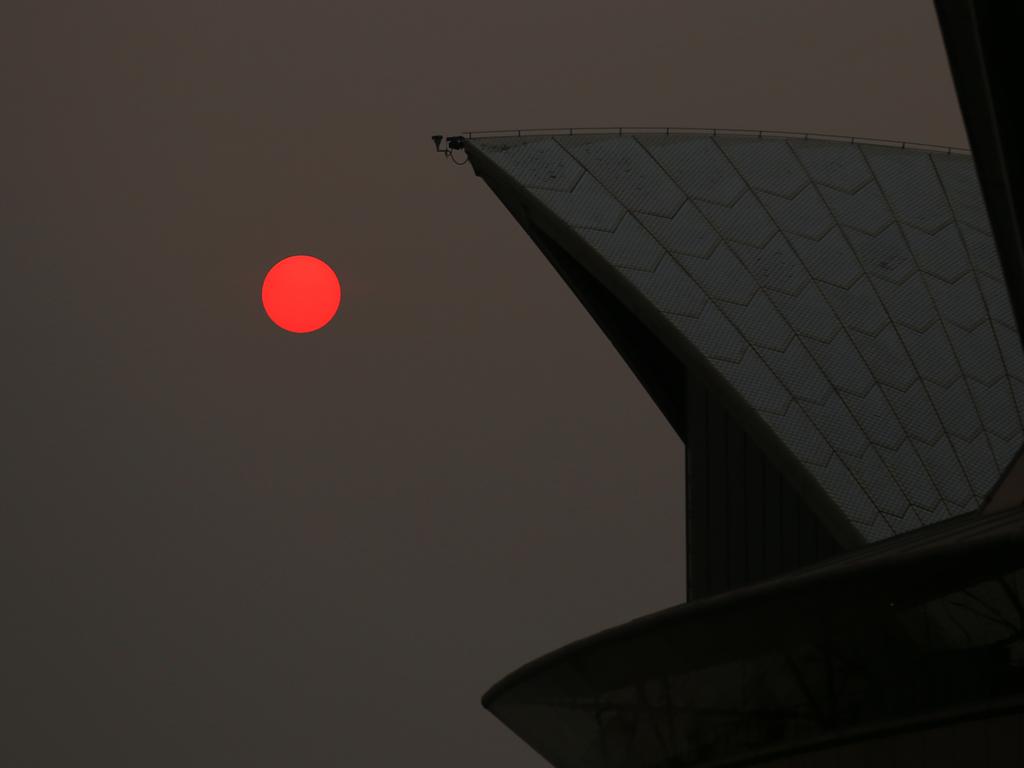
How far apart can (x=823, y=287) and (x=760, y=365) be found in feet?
6.65

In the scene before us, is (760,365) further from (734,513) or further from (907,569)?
(907,569)

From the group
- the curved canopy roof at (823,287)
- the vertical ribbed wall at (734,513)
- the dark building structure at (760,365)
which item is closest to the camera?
the dark building structure at (760,365)

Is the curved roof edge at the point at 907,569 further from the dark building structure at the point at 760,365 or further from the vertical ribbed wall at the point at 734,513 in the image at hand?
the vertical ribbed wall at the point at 734,513

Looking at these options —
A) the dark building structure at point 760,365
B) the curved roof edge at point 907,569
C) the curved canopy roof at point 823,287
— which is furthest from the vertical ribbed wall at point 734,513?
the curved roof edge at point 907,569

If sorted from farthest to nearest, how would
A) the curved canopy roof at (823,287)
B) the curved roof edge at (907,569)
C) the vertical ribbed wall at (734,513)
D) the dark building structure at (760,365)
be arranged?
the vertical ribbed wall at (734,513) → the curved canopy roof at (823,287) → the dark building structure at (760,365) → the curved roof edge at (907,569)

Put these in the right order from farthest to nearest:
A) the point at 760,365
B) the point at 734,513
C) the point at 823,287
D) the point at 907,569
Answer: the point at 823,287 → the point at 734,513 → the point at 760,365 → the point at 907,569

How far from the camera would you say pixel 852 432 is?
21.6m

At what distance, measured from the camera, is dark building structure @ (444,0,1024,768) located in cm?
1452

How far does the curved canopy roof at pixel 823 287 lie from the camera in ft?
70.4

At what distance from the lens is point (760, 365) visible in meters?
22.0

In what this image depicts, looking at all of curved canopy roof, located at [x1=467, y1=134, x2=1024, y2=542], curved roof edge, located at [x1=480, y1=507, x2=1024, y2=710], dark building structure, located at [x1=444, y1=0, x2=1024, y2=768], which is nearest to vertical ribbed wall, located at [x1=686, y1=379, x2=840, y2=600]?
dark building structure, located at [x1=444, y1=0, x2=1024, y2=768]

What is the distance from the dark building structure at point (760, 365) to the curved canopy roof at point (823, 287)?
33 millimetres

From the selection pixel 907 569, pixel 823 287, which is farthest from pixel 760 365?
pixel 907 569

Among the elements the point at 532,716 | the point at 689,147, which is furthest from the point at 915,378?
the point at 532,716
